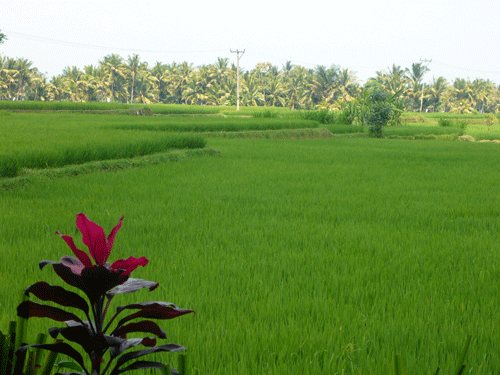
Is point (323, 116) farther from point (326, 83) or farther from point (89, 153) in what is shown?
point (326, 83)

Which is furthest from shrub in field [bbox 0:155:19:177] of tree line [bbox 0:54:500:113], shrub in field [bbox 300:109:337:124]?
tree line [bbox 0:54:500:113]

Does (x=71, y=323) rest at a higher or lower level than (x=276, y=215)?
higher

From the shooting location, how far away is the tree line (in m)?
50.2

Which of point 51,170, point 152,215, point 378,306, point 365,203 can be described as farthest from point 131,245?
point 51,170

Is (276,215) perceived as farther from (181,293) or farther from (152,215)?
(181,293)

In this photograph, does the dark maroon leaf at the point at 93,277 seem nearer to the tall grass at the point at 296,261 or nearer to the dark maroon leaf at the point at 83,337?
the dark maroon leaf at the point at 83,337

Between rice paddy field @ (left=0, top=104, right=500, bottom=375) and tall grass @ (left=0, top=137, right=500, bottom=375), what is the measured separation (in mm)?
12

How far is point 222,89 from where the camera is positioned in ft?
174

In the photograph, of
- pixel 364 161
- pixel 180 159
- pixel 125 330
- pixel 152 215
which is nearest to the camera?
pixel 125 330

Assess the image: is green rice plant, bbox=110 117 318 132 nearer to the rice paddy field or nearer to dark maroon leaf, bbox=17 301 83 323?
the rice paddy field

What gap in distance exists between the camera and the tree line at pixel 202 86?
50188 millimetres

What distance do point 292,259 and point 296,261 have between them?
0.14ft

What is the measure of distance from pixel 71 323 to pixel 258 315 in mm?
1537

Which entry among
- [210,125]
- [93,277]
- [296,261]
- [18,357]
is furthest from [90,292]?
[210,125]
